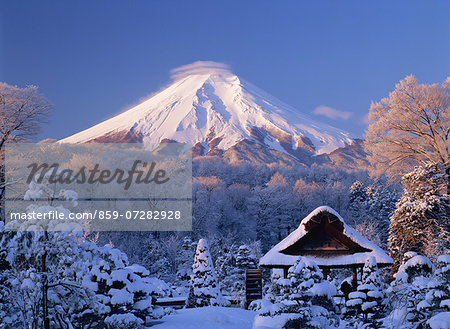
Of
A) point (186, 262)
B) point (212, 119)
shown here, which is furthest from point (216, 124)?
point (186, 262)

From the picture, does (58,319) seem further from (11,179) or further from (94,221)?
(94,221)

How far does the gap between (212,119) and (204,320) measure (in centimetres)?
12853

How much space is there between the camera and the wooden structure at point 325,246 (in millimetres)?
17125

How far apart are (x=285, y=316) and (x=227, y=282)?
2156 cm

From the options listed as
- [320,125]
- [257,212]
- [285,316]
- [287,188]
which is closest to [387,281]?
[285,316]

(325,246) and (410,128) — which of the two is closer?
(325,246)

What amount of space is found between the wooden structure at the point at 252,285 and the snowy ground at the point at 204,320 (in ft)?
20.2

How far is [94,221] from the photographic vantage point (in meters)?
42.9

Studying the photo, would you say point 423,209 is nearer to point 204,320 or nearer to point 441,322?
point 204,320

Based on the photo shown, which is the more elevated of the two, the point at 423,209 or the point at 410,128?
the point at 410,128

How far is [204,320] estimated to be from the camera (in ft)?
50.2

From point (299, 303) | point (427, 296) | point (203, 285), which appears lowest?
point (203, 285)

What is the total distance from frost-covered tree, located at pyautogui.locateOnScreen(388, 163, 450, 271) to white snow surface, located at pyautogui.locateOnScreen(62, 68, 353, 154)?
96.8 m

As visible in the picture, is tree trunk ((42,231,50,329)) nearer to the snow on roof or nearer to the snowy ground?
the snowy ground
